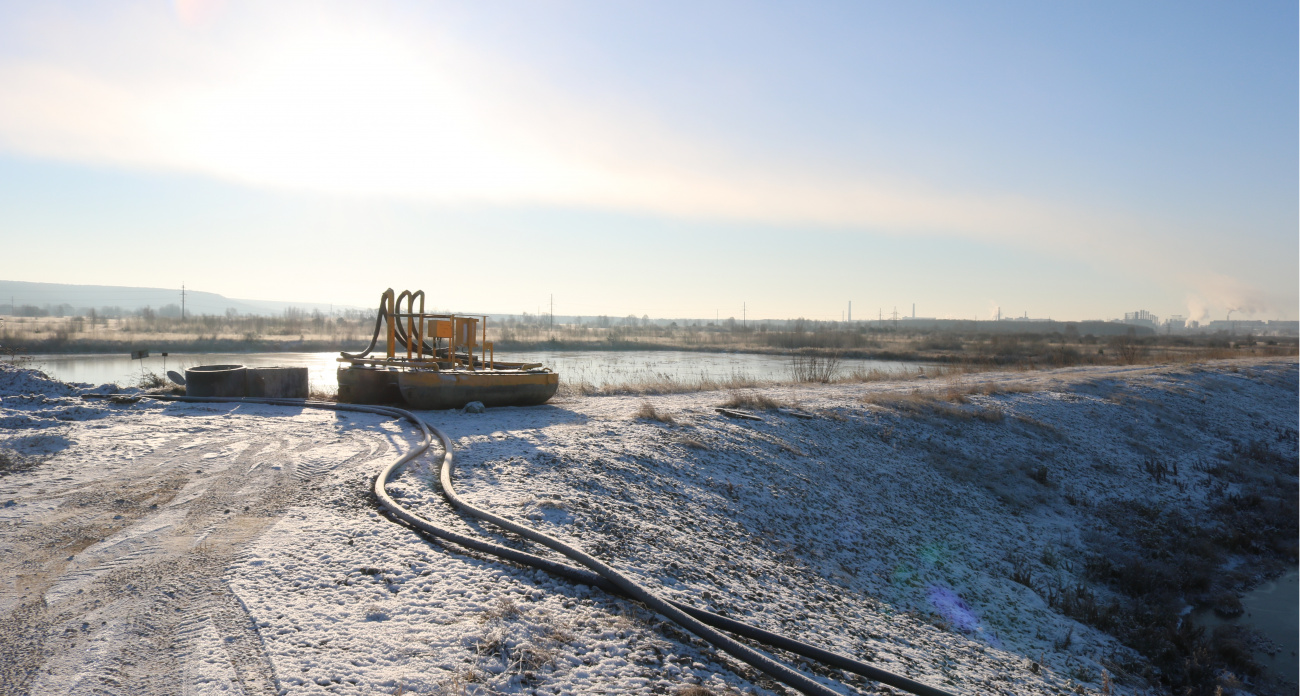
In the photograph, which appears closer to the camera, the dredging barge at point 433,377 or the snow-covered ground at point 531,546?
the snow-covered ground at point 531,546

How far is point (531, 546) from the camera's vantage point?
5828 mm

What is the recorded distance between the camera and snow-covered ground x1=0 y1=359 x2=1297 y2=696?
402 centimetres

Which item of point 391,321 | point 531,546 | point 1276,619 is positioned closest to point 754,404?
point 391,321

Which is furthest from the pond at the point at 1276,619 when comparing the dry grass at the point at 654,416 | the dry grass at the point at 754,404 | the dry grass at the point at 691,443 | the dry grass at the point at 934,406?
the dry grass at the point at 654,416

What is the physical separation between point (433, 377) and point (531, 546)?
7636mm

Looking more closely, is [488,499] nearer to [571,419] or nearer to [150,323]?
[571,419]

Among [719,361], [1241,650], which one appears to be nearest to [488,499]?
[1241,650]

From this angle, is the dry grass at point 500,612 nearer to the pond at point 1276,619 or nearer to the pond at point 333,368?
the pond at point 1276,619

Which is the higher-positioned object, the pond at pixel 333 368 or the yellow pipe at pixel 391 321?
the yellow pipe at pixel 391 321

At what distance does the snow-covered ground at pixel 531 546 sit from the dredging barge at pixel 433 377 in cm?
92

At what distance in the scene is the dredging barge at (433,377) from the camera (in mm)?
12797

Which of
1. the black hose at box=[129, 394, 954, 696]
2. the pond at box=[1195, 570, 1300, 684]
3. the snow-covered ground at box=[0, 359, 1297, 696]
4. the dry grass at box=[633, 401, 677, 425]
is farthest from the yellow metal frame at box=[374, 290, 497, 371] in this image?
the pond at box=[1195, 570, 1300, 684]

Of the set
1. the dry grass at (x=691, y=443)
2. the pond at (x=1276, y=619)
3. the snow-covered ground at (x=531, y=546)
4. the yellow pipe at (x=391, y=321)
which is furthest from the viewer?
the yellow pipe at (x=391, y=321)

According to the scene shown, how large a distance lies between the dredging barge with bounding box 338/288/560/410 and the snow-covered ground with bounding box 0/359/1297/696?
0.92m
